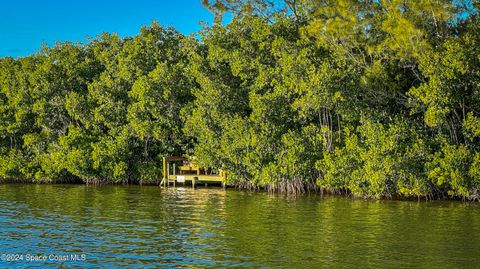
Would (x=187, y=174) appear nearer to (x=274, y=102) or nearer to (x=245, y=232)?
(x=274, y=102)

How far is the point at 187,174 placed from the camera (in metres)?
40.9

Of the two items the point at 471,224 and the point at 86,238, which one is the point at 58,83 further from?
the point at 471,224

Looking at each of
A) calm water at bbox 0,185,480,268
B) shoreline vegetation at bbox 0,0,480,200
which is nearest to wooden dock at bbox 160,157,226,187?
shoreline vegetation at bbox 0,0,480,200

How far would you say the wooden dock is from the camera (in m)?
38.9

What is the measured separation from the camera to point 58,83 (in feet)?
151

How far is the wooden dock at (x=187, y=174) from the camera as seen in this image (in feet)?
128

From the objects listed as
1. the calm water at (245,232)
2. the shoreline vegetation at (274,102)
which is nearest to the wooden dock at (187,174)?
the shoreline vegetation at (274,102)

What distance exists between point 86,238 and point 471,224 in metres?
13.0

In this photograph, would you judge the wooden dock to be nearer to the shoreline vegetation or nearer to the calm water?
the shoreline vegetation

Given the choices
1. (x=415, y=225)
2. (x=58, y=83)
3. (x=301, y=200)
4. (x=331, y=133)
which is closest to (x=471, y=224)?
(x=415, y=225)

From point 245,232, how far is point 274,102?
587 inches

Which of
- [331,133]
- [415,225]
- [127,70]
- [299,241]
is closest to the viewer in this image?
[299,241]

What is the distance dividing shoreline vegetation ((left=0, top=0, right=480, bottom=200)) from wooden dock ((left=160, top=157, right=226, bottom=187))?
113cm

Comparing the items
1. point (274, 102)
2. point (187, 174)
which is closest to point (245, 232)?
point (274, 102)
